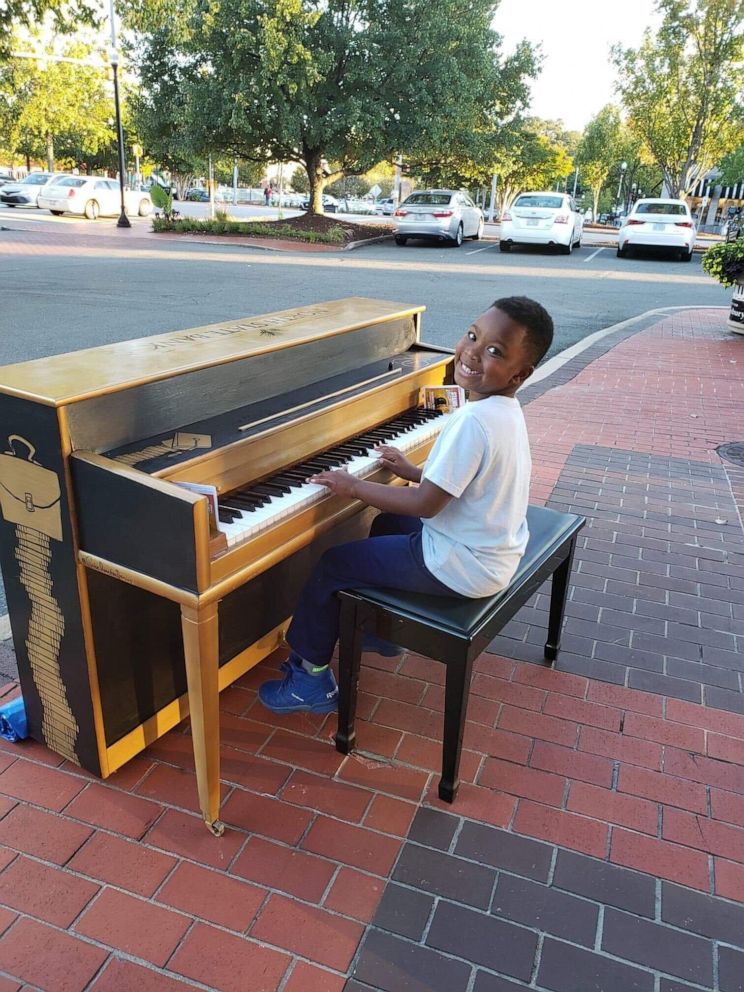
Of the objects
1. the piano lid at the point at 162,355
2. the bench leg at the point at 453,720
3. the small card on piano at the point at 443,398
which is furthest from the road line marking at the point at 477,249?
the bench leg at the point at 453,720

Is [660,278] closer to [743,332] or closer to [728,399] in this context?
[743,332]

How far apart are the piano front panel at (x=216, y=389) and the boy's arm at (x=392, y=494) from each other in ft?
1.59

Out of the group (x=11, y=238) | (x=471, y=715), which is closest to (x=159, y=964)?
(x=471, y=715)

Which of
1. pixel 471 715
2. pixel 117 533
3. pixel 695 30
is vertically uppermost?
pixel 695 30

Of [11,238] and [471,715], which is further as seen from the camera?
[11,238]

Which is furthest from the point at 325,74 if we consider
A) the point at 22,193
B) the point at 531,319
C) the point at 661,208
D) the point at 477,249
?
the point at 531,319

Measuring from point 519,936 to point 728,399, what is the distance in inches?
275

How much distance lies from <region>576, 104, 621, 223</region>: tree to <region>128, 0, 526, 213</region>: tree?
Result: 85.4 feet

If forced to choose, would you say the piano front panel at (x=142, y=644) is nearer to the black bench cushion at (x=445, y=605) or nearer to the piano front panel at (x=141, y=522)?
the piano front panel at (x=141, y=522)

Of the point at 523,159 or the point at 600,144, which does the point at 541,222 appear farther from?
the point at 600,144

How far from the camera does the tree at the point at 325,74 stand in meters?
20.4

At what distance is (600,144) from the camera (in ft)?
155

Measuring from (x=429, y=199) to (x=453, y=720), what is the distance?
22.8 meters

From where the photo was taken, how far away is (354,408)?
300cm
